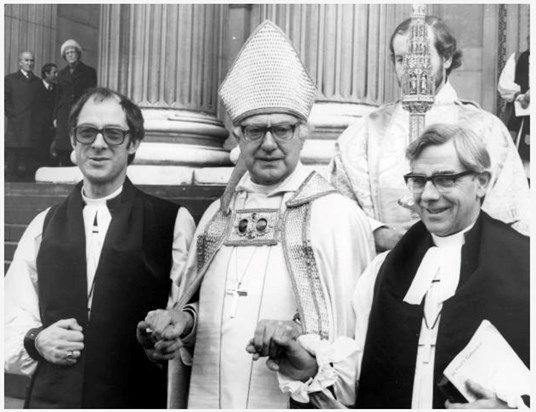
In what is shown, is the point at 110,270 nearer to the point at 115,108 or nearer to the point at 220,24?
the point at 115,108

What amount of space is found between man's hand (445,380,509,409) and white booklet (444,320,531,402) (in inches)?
0.5

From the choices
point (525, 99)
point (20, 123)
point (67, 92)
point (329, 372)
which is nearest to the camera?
point (329, 372)

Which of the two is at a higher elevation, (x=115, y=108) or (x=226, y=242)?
(x=115, y=108)

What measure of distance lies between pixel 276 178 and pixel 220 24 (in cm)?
174

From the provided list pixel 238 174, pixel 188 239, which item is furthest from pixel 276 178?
pixel 188 239

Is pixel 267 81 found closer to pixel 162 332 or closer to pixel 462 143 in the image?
pixel 462 143

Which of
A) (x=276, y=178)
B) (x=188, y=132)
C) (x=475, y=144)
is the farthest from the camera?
(x=188, y=132)

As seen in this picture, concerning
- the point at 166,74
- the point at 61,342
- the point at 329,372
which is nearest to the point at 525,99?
the point at 329,372

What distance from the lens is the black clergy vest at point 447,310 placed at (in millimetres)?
3326

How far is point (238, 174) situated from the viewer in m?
3.84

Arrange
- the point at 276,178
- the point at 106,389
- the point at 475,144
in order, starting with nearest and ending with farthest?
the point at 475,144
the point at 276,178
the point at 106,389

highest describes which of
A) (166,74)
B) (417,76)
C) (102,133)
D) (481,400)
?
(166,74)

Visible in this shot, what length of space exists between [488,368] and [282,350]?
717 millimetres

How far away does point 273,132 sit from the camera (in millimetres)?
3639
